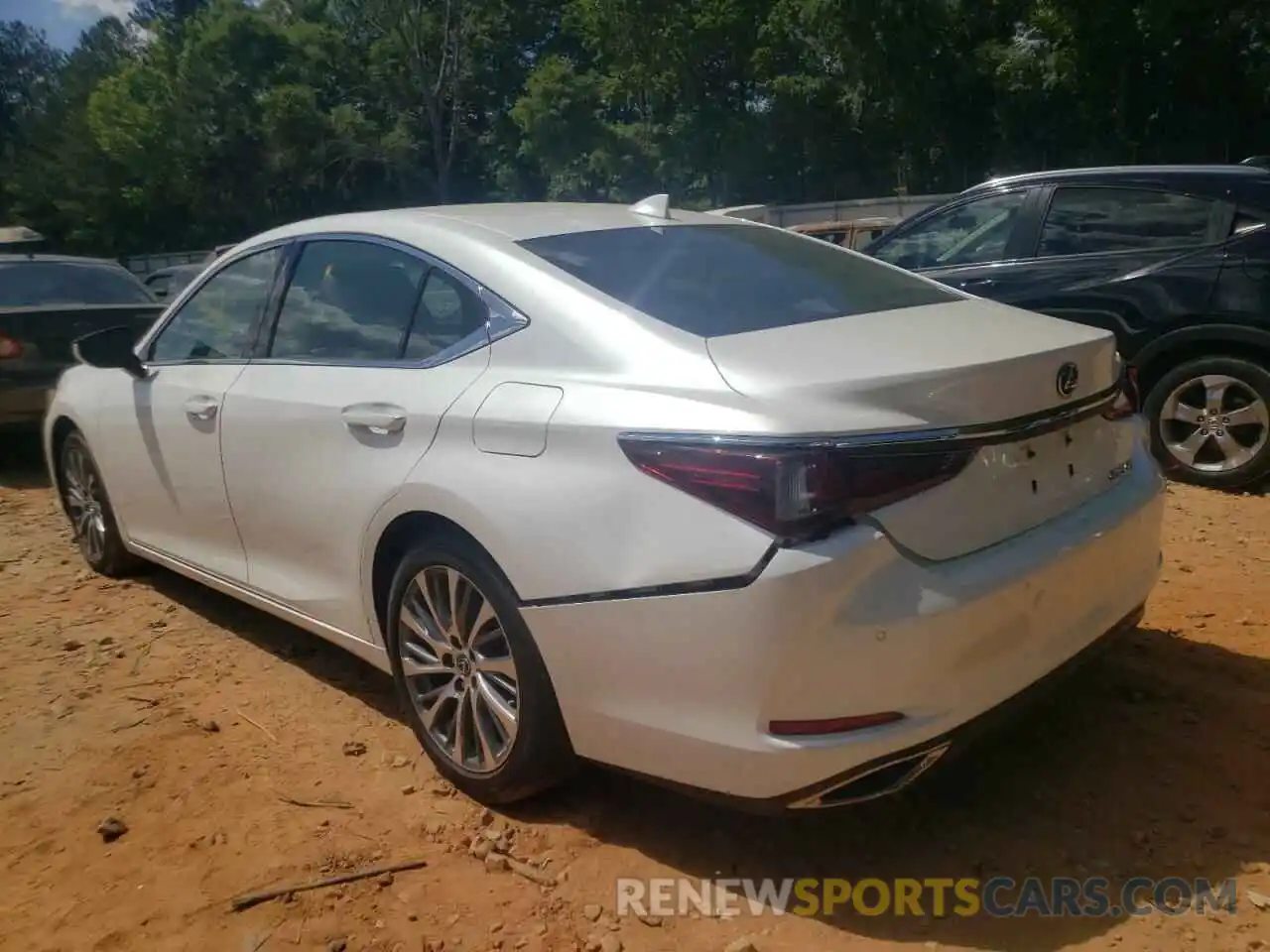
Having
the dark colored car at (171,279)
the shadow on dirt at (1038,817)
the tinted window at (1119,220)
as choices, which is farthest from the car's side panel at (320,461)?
the dark colored car at (171,279)

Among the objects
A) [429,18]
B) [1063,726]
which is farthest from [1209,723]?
[429,18]

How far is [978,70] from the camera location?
32.2 m

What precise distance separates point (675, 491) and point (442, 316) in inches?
42.7

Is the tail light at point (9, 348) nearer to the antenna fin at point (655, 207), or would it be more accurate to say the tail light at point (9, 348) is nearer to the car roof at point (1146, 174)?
the antenna fin at point (655, 207)

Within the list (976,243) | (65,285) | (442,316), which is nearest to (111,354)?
(442,316)

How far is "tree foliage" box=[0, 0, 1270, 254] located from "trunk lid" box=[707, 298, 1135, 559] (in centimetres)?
2899

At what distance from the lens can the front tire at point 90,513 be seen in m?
4.98

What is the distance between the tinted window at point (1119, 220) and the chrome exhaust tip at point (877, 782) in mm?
4543

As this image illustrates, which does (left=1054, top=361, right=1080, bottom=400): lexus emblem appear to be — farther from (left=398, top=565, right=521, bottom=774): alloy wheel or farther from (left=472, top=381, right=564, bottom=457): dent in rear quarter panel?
(left=398, top=565, right=521, bottom=774): alloy wheel

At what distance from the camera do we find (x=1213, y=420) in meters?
5.83

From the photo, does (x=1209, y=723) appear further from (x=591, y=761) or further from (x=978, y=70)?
(x=978, y=70)

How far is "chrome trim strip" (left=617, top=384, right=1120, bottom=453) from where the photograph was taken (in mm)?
2316

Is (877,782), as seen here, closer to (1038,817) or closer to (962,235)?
(1038,817)

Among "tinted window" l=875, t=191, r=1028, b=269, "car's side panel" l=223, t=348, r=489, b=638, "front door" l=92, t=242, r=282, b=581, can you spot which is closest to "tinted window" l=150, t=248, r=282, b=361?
"front door" l=92, t=242, r=282, b=581
